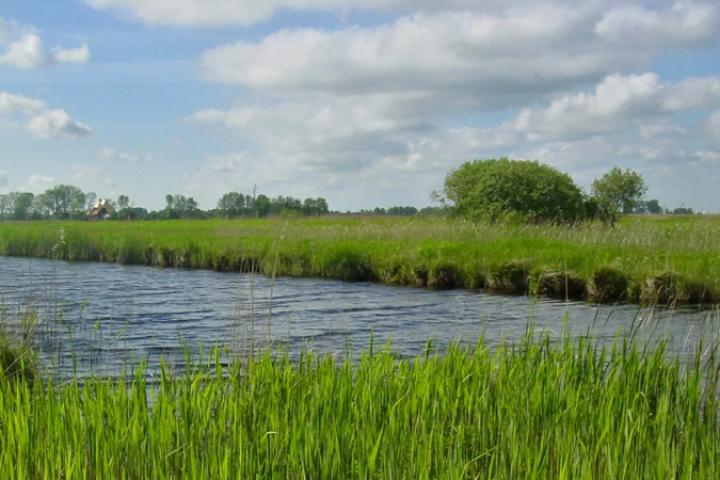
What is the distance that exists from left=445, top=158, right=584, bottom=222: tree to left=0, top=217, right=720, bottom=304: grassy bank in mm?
4170

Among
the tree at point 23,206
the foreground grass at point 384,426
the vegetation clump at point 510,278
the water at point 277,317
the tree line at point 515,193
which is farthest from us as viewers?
the tree at point 23,206

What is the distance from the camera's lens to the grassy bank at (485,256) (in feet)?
61.0

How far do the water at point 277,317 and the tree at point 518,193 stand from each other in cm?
1267

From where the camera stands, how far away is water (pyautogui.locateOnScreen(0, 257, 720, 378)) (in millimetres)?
10602

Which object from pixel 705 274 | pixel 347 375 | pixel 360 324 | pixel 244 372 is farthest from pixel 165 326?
pixel 705 274

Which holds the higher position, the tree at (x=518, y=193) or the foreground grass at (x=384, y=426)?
the tree at (x=518, y=193)

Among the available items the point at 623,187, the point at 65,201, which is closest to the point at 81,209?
the point at 65,201

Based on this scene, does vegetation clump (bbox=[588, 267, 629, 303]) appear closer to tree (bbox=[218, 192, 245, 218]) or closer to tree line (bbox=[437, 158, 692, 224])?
tree line (bbox=[437, 158, 692, 224])

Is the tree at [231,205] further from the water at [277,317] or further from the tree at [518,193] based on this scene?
the water at [277,317]

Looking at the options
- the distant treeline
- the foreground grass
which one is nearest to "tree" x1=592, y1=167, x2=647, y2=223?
the distant treeline

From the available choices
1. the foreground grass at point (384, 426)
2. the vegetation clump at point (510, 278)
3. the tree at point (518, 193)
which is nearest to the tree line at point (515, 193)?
the tree at point (518, 193)

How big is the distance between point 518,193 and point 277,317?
67.5 feet

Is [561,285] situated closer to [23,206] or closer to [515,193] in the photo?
[515,193]

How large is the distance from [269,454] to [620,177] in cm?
6443
